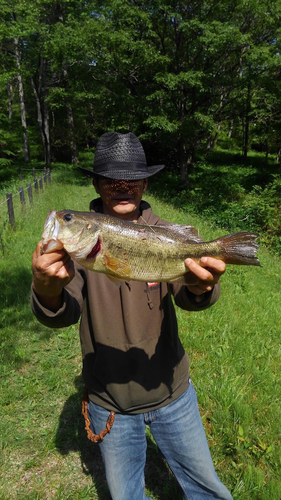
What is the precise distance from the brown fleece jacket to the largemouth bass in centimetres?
27

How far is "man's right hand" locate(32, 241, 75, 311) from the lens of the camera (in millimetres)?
1801

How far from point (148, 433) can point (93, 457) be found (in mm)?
647

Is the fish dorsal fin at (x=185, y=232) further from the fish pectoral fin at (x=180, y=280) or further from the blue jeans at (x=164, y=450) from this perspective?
the blue jeans at (x=164, y=450)

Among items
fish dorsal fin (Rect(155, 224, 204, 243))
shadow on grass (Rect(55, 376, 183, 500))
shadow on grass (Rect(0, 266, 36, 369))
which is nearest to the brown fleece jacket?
fish dorsal fin (Rect(155, 224, 204, 243))

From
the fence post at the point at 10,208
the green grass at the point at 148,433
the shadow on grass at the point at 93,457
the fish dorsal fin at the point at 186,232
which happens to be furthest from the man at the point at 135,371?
the fence post at the point at 10,208

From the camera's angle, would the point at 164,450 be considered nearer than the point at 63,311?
No

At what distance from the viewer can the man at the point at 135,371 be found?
2.23m

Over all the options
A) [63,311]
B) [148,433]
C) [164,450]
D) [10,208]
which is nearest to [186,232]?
[63,311]

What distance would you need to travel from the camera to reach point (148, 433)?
3576 mm

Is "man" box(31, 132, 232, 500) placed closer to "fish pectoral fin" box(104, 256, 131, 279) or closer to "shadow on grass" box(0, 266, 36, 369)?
"fish pectoral fin" box(104, 256, 131, 279)

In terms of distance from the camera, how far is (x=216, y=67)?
1981cm

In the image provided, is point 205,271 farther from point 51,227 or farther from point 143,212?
point 51,227

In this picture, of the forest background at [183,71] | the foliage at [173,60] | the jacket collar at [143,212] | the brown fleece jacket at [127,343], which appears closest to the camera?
the brown fleece jacket at [127,343]

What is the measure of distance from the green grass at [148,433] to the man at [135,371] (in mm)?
964
